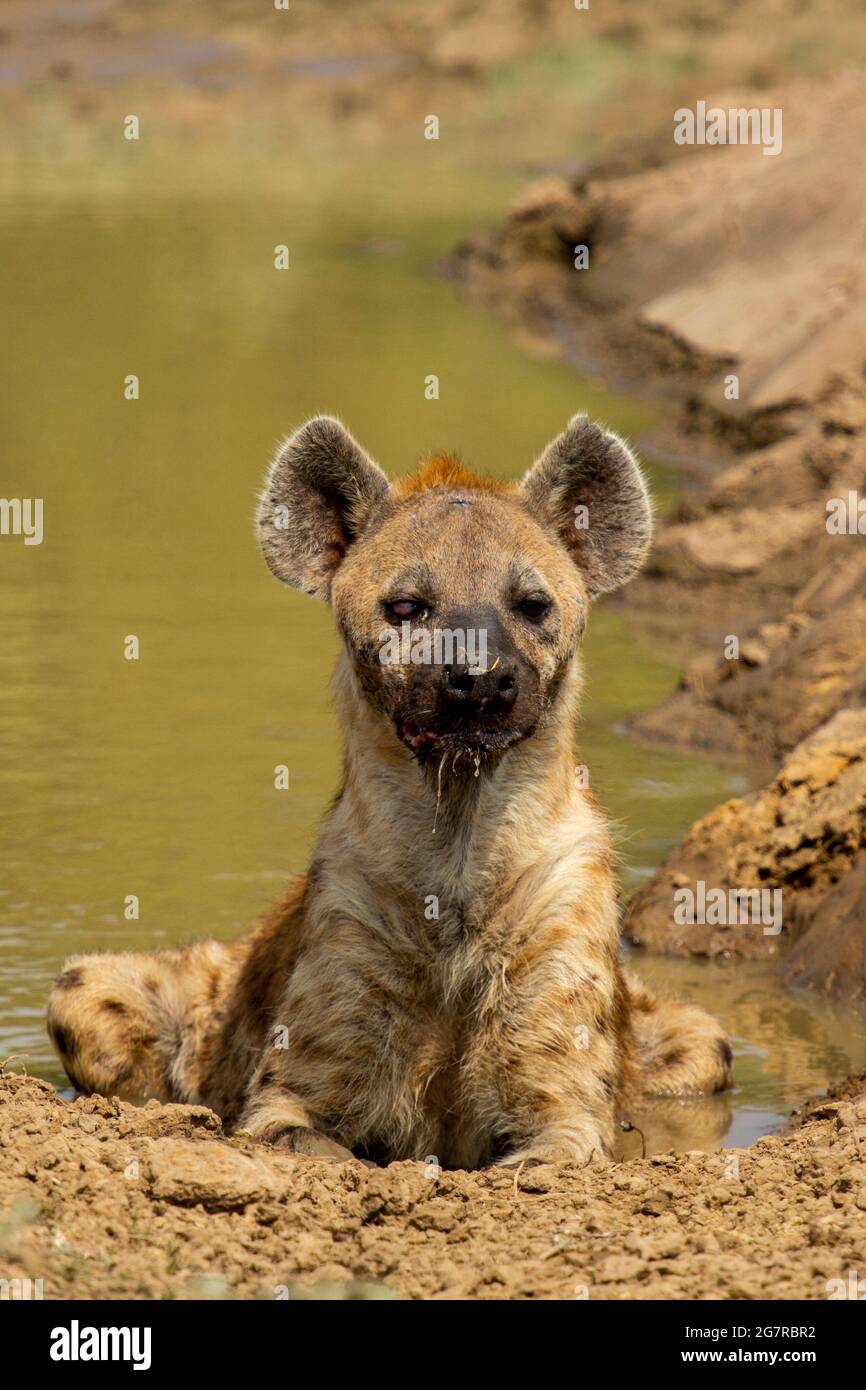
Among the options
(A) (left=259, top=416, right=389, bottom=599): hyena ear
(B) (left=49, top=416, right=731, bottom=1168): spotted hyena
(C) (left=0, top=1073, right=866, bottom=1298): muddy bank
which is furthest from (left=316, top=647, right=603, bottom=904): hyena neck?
(C) (left=0, top=1073, right=866, bottom=1298): muddy bank

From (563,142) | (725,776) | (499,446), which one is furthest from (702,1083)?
(563,142)

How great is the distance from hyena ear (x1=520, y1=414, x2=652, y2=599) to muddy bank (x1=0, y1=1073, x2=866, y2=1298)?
1528 millimetres

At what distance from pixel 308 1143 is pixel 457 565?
1.37m

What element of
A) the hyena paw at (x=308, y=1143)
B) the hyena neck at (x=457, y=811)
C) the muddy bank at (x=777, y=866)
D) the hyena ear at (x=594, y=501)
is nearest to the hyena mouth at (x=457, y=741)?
the hyena neck at (x=457, y=811)

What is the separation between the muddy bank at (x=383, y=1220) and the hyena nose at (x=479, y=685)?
1.03 m

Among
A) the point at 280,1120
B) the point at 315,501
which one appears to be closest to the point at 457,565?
the point at 315,501

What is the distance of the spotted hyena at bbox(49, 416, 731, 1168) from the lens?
543cm

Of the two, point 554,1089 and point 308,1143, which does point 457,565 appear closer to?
point 554,1089

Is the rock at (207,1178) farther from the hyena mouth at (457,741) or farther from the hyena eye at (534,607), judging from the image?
the hyena eye at (534,607)

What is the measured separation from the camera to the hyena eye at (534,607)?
541 cm

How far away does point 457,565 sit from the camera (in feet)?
17.7

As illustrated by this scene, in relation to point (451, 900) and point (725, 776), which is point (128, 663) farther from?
point (451, 900)

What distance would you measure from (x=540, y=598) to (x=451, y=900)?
0.76m

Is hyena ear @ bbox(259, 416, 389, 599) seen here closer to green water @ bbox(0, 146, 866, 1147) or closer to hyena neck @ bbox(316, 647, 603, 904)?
hyena neck @ bbox(316, 647, 603, 904)
